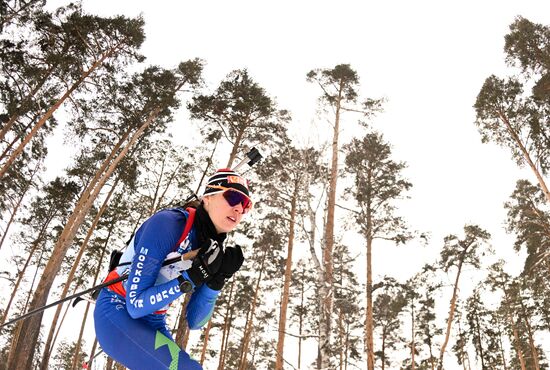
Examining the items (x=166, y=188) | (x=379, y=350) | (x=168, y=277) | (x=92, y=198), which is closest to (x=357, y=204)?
(x=166, y=188)

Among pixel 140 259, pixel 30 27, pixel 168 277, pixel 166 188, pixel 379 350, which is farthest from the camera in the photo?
pixel 379 350

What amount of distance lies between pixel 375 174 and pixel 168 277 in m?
19.0

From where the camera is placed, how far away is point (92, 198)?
14.2 m

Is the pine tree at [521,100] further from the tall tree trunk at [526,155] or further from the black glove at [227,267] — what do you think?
the black glove at [227,267]

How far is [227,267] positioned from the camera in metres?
2.19

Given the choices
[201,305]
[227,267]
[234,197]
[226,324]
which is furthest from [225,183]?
[226,324]

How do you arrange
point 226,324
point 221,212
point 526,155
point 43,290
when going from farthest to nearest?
point 226,324 < point 526,155 < point 43,290 < point 221,212

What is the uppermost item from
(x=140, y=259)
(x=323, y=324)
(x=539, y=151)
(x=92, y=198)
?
(x=539, y=151)

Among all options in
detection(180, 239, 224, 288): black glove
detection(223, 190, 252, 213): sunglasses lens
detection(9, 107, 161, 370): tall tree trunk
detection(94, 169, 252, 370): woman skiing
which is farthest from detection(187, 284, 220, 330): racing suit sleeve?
Result: detection(9, 107, 161, 370): tall tree trunk

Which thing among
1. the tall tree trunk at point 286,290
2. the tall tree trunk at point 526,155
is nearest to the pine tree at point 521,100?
the tall tree trunk at point 526,155

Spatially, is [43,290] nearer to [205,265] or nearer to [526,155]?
[205,265]

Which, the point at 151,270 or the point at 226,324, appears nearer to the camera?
the point at 151,270

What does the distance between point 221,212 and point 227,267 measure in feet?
1.12

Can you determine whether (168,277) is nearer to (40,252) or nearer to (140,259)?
(140,259)
